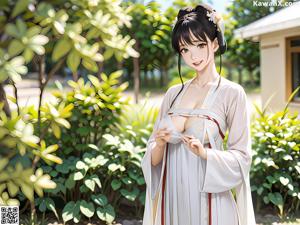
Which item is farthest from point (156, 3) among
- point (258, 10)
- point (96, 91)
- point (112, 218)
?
point (258, 10)

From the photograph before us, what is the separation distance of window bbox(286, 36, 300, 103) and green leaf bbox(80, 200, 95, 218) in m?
5.96

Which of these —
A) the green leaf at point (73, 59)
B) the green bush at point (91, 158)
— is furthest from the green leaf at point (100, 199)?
the green leaf at point (73, 59)

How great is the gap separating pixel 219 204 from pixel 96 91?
2.58 meters

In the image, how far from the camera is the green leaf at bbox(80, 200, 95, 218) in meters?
4.27

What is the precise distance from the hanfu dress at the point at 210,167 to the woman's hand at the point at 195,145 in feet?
0.14

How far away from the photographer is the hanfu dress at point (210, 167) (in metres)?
2.18

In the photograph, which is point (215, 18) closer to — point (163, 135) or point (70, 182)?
point (163, 135)

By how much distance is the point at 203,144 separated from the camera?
87.4 inches

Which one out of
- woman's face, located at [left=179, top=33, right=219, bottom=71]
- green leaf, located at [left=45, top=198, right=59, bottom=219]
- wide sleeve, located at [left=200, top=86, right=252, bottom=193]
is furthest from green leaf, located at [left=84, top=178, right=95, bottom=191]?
woman's face, located at [left=179, top=33, right=219, bottom=71]

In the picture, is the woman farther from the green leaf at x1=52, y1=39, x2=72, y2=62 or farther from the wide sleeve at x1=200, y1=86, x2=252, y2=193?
the green leaf at x1=52, y1=39, x2=72, y2=62

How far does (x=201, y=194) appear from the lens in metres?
2.22

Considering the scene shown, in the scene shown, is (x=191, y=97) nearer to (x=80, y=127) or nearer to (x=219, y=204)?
(x=219, y=204)

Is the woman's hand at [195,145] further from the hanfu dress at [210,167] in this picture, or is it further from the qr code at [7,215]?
the qr code at [7,215]

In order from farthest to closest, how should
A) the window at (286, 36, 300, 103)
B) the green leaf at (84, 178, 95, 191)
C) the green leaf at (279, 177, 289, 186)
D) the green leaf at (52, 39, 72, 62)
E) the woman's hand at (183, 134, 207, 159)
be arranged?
the window at (286, 36, 300, 103)
the green leaf at (279, 177, 289, 186)
the green leaf at (84, 178, 95, 191)
the woman's hand at (183, 134, 207, 159)
the green leaf at (52, 39, 72, 62)
